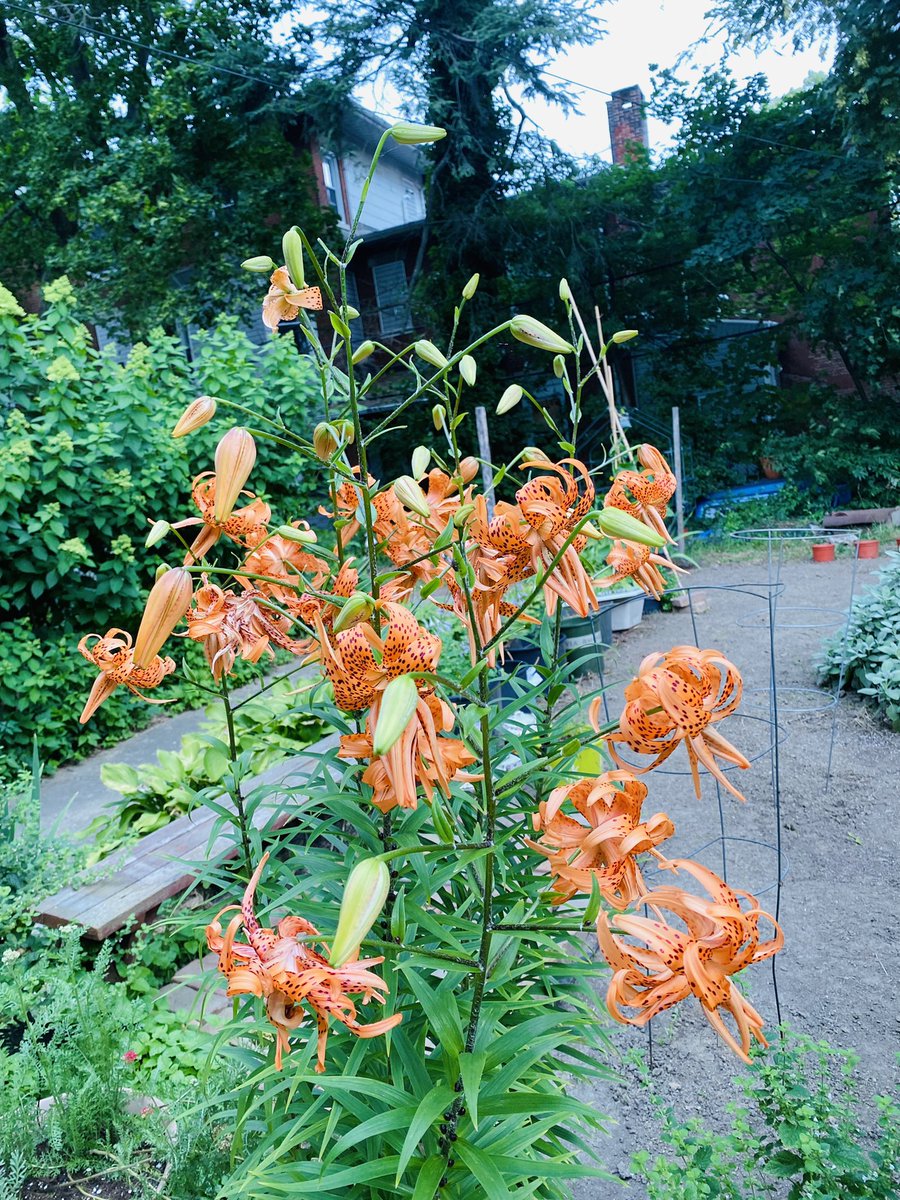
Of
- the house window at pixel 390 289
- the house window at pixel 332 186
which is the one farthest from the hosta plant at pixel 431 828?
the house window at pixel 390 289

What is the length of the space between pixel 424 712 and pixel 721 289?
10.7 meters

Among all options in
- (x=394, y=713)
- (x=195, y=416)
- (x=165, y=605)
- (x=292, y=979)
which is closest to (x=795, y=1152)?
(x=292, y=979)

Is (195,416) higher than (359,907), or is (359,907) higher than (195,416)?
(195,416)

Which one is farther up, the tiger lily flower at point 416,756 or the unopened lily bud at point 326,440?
the unopened lily bud at point 326,440

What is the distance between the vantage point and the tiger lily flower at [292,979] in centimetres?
63

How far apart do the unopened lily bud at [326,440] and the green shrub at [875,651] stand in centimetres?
312

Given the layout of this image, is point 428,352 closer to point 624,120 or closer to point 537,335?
point 537,335

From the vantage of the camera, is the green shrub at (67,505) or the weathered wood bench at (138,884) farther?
the green shrub at (67,505)

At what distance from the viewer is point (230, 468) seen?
85cm

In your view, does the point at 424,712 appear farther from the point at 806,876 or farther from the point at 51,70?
the point at 51,70

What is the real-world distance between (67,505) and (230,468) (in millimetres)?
3311

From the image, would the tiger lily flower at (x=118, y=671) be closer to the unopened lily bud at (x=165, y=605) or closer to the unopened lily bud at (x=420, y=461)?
the unopened lily bud at (x=165, y=605)

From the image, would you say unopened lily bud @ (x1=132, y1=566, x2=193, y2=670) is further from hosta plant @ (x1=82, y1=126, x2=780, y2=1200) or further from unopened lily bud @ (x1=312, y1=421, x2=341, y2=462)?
unopened lily bud @ (x1=312, y1=421, x2=341, y2=462)

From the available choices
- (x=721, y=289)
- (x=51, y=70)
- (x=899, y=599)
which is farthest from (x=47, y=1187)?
(x=51, y=70)
